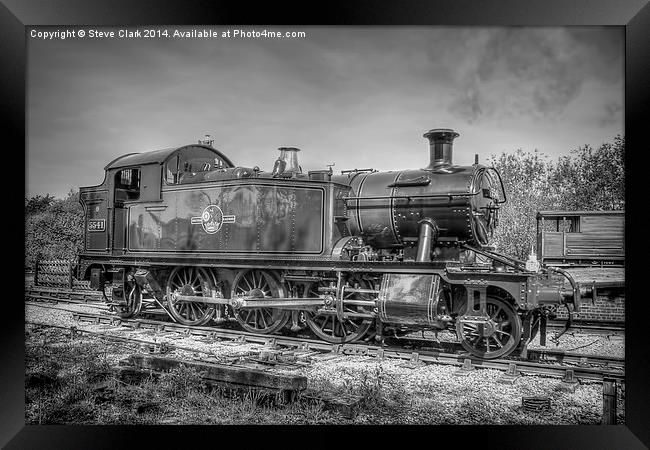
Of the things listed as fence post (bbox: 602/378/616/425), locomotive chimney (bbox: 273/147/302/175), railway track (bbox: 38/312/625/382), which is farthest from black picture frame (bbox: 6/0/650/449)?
locomotive chimney (bbox: 273/147/302/175)

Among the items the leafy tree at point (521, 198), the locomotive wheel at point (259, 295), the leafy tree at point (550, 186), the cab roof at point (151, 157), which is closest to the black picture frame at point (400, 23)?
the leafy tree at point (550, 186)

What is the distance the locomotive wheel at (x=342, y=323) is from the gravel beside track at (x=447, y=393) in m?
0.93

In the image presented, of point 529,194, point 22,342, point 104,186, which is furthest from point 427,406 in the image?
point 104,186

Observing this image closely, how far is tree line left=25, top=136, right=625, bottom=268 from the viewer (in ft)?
18.6

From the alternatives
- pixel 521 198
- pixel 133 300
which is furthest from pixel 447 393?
pixel 133 300

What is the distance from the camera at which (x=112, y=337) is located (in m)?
7.83

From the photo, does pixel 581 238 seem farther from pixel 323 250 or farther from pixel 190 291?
pixel 190 291

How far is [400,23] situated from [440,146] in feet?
6.21

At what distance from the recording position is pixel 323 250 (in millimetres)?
7492

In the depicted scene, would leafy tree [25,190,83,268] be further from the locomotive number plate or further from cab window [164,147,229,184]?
cab window [164,147,229,184]

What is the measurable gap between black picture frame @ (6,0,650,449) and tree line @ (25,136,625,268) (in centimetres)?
41

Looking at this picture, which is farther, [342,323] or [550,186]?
[342,323]

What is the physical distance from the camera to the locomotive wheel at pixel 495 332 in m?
6.39

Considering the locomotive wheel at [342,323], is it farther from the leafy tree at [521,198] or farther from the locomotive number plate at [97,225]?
the locomotive number plate at [97,225]
